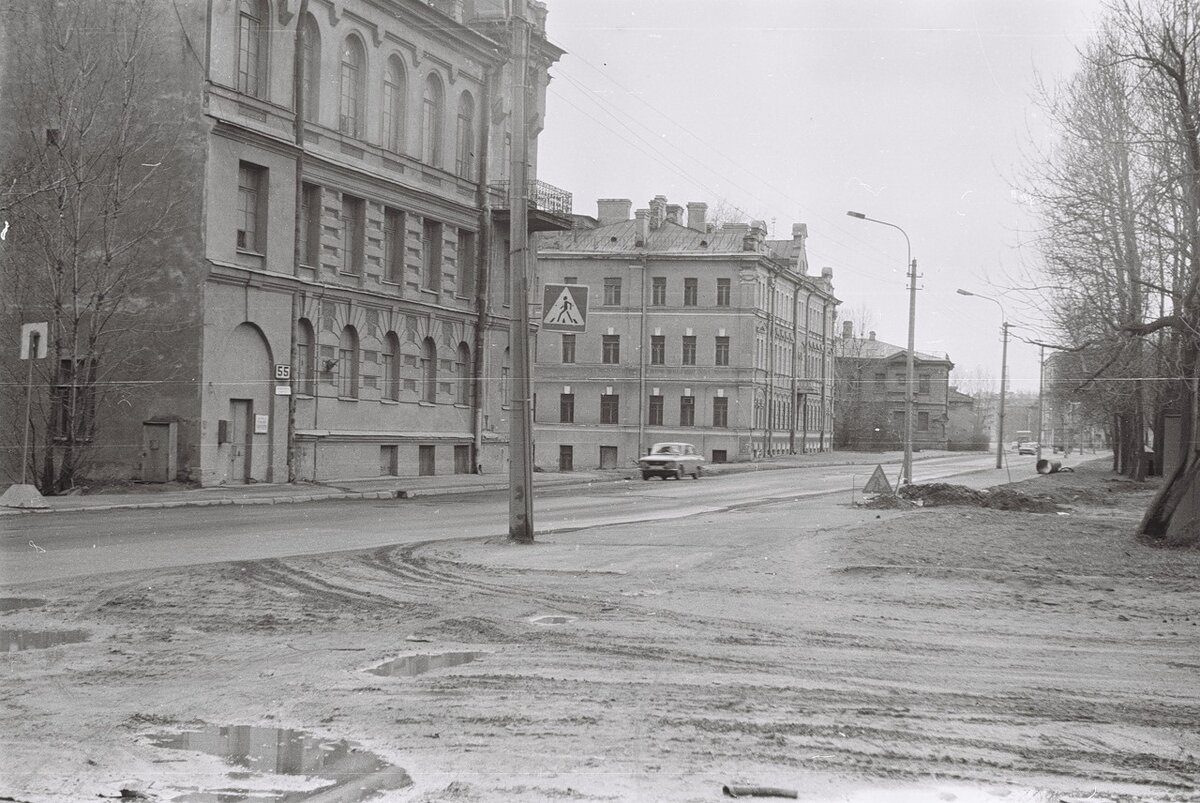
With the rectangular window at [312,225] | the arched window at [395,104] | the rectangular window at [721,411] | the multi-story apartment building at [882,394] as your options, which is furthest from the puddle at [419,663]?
the multi-story apartment building at [882,394]

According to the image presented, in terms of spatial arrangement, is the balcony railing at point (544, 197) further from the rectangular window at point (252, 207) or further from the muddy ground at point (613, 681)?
the muddy ground at point (613, 681)

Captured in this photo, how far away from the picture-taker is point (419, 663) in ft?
27.8

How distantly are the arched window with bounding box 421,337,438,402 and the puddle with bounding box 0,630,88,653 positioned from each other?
30.6 m

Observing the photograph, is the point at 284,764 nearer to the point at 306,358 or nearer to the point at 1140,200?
the point at 1140,200

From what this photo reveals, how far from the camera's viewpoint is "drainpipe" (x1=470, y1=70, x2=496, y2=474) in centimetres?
4262

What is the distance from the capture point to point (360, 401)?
3631 cm

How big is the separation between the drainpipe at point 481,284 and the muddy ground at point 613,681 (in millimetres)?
27733

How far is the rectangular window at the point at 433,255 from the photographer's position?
1593 inches

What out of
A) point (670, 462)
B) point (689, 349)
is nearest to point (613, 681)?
point (670, 462)

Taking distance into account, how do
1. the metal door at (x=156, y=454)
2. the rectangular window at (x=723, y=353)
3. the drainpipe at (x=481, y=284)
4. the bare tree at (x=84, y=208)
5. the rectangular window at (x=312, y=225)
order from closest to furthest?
the bare tree at (x=84, y=208)
the metal door at (x=156, y=454)
the rectangular window at (x=312, y=225)
the drainpipe at (x=481, y=284)
the rectangular window at (x=723, y=353)

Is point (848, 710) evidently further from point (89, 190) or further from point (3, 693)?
point (89, 190)

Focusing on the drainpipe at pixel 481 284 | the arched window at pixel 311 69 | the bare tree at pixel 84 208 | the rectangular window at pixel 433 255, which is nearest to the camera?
the bare tree at pixel 84 208

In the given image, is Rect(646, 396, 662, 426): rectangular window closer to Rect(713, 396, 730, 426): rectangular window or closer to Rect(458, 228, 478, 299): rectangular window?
Rect(713, 396, 730, 426): rectangular window

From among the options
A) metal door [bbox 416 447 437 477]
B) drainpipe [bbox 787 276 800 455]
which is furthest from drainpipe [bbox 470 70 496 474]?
drainpipe [bbox 787 276 800 455]
